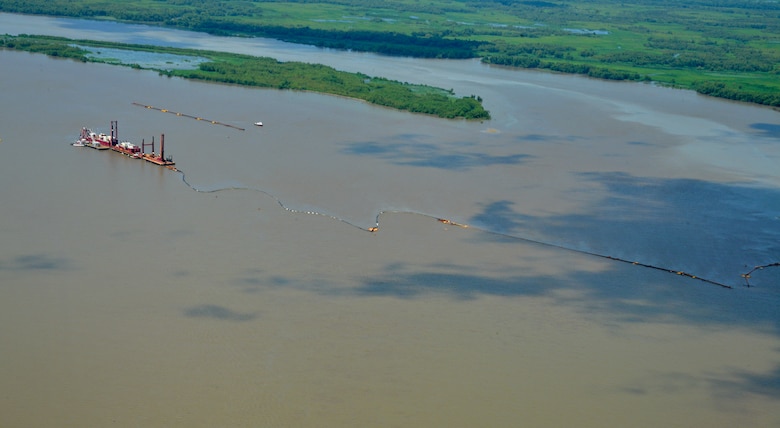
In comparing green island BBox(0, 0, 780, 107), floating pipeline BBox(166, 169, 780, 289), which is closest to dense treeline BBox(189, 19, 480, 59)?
green island BBox(0, 0, 780, 107)

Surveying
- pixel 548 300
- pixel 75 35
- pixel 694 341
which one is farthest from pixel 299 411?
pixel 75 35

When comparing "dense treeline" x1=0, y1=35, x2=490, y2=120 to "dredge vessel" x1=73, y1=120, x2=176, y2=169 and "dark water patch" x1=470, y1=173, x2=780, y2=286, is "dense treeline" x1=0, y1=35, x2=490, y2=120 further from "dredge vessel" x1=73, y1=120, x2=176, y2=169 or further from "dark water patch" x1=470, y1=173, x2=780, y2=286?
"dredge vessel" x1=73, y1=120, x2=176, y2=169

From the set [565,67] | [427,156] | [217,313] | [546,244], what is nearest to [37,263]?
[217,313]

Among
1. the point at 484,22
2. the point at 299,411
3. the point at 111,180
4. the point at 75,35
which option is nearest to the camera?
the point at 299,411

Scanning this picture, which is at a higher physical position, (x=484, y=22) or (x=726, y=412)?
(x=484, y=22)

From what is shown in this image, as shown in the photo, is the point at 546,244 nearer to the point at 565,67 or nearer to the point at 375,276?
the point at 375,276

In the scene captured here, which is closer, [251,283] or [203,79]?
[251,283]

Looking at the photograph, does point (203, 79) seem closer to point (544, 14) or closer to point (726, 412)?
point (726, 412)

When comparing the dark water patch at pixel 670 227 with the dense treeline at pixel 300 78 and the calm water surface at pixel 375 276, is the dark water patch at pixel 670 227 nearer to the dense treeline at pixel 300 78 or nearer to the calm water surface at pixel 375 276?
the calm water surface at pixel 375 276
